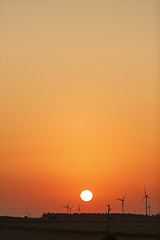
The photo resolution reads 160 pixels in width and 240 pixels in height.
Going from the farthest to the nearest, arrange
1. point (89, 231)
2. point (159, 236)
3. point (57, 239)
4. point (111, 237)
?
1. point (89, 231)
2. point (159, 236)
3. point (57, 239)
4. point (111, 237)

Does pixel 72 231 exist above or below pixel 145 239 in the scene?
above

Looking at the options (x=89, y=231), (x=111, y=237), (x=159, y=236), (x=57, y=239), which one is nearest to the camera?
(x=111, y=237)

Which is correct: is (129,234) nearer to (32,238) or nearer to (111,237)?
(32,238)

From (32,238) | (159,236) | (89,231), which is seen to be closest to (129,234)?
(159,236)

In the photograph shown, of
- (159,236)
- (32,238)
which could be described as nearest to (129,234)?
(159,236)

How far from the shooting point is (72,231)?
125875mm

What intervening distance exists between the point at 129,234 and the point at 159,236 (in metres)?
7.05

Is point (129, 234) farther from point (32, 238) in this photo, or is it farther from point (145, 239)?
point (32, 238)

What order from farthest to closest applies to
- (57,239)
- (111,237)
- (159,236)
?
(159,236)
(57,239)
(111,237)

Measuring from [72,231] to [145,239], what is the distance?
30.9m

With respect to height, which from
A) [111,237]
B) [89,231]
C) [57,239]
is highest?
[89,231]

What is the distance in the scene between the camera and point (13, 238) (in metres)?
100

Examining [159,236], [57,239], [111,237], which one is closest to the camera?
[111,237]

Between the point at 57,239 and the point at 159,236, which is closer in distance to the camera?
→ the point at 57,239
